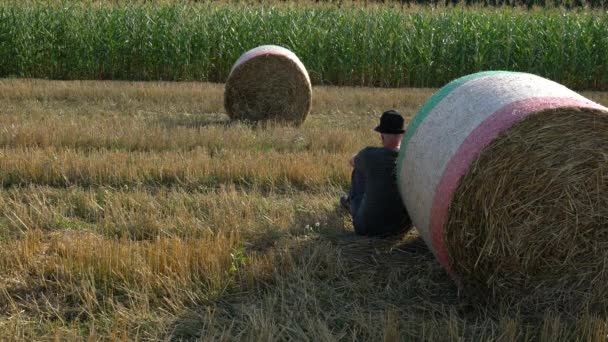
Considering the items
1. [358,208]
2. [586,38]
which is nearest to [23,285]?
[358,208]

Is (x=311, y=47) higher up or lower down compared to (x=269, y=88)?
lower down

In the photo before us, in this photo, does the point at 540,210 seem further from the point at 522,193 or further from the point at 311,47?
the point at 311,47

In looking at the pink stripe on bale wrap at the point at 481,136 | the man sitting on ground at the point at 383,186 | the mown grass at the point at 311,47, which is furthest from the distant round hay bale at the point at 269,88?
the pink stripe on bale wrap at the point at 481,136

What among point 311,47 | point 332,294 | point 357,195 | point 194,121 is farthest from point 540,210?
point 311,47

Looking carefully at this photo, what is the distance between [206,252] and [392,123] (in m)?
1.65

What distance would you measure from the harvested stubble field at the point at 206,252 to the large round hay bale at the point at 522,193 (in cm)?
24

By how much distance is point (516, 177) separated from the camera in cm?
412

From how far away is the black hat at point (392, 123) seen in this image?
5.28 meters

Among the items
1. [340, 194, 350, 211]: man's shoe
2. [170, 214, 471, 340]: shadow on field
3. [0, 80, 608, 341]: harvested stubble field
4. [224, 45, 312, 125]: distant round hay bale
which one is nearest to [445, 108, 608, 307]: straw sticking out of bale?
[0, 80, 608, 341]: harvested stubble field

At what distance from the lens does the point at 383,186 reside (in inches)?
207

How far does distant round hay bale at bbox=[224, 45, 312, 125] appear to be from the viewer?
10914 millimetres

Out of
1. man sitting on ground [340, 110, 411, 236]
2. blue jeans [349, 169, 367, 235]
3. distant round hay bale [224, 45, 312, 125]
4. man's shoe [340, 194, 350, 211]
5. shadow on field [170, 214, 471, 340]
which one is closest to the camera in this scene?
shadow on field [170, 214, 471, 340]

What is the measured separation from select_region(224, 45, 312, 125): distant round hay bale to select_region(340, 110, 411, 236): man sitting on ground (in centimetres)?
570

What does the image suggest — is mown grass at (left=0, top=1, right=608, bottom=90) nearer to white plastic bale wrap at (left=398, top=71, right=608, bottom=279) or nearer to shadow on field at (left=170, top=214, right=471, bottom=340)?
shadow on field at (left=170, top=214, right=471, bottom=340)
